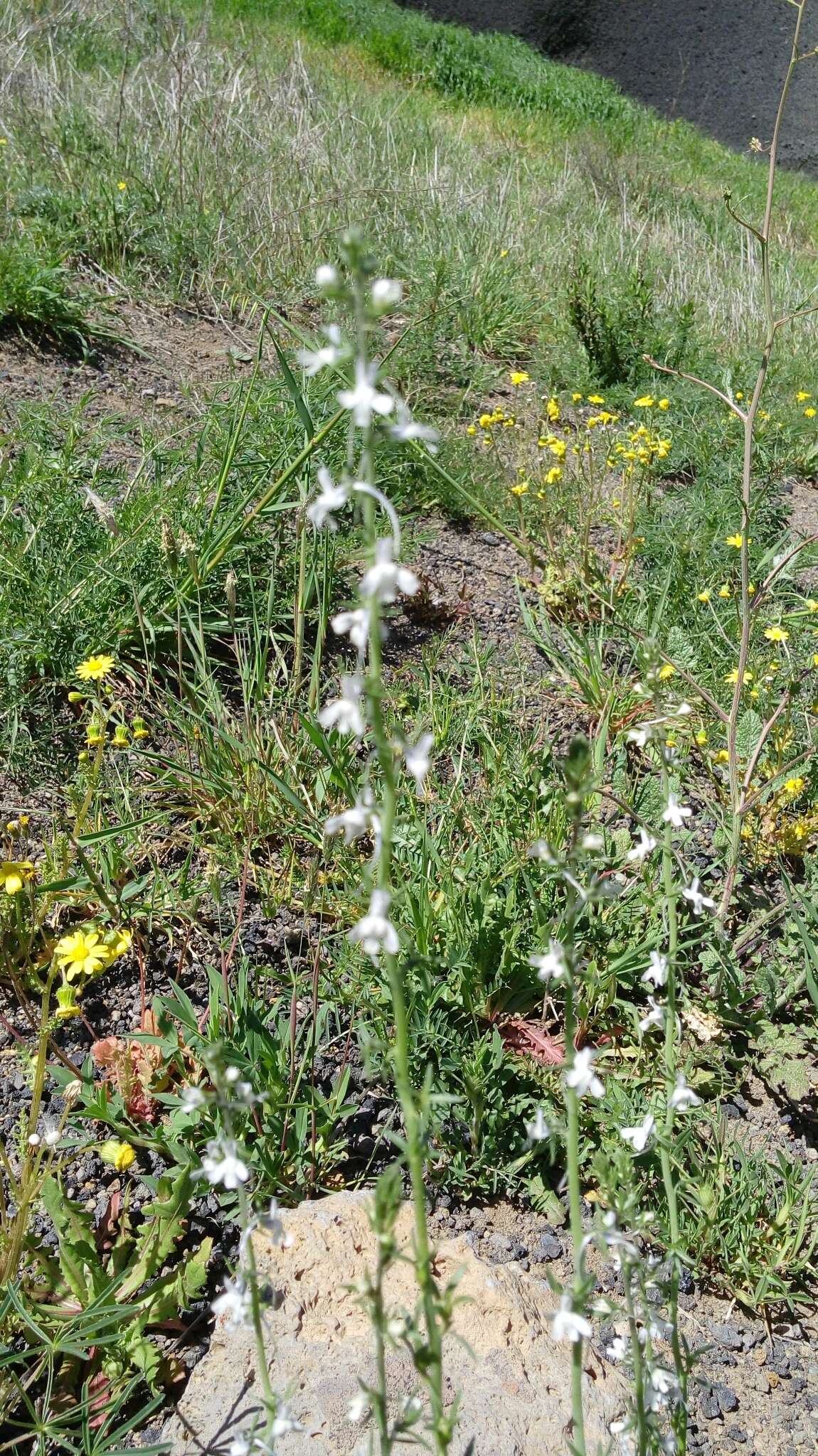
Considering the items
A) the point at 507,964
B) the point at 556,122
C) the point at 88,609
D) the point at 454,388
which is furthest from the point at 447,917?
the point at 556,122

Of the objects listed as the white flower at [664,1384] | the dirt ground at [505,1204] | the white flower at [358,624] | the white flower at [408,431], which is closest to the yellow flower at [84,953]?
the dirt ground at [505,1204]

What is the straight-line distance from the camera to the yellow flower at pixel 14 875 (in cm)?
186

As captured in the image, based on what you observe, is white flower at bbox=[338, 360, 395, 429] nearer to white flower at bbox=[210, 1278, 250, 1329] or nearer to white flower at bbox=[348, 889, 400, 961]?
white flower at bbox=[348, 889, 400, 961]

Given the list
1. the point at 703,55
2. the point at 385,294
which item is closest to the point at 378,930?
the point at 385,294

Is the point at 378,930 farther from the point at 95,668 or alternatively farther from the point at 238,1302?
the point at 95,668

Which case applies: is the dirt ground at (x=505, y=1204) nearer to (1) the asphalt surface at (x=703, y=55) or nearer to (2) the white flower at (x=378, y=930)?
(2) the white flower at (x=378, y=930)

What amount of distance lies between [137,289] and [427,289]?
1.32m

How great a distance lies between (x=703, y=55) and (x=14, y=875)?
2185 centimetres

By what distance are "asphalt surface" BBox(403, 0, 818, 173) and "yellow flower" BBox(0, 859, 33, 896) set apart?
20405mm

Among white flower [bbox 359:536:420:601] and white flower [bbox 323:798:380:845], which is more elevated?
white flower [bbox 359:536:420:601]

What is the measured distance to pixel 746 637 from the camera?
2.06 m

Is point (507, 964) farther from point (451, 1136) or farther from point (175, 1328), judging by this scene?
point (175, 1328)

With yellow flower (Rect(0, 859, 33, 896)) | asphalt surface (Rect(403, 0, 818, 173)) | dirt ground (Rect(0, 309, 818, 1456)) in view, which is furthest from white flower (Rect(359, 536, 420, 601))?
asphalt surface (Rect(403, 0, 818, 173))

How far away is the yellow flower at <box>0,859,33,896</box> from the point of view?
1.86 m
